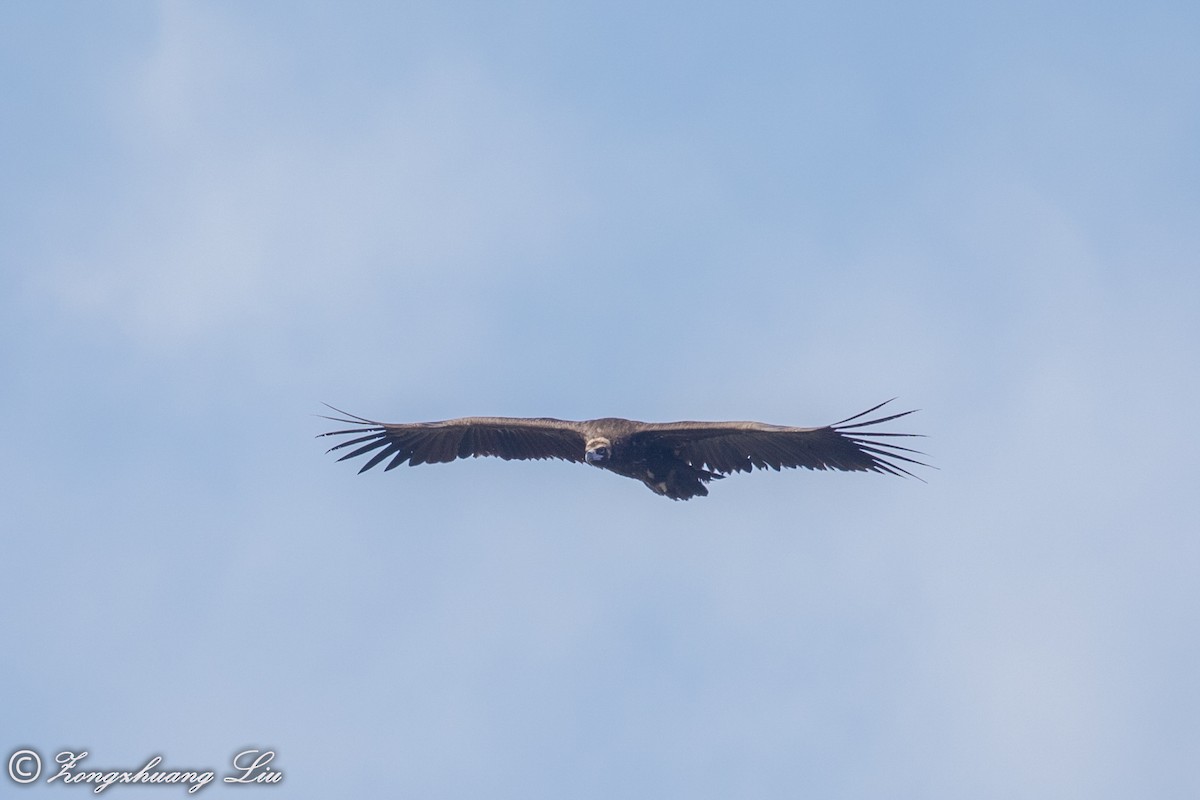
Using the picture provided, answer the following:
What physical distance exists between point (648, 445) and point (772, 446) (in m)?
1.87

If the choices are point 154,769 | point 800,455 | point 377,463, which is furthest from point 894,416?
point 154,769

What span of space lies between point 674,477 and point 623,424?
1.10m

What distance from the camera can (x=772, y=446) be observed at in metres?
22.2

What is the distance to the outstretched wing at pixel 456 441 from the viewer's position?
79.5 feet

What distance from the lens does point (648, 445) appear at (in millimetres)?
22859

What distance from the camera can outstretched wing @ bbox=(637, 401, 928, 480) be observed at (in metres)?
21.2

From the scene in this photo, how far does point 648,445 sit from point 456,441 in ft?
11.6

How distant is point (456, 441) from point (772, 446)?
5.38 meters

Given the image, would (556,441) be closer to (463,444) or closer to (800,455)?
(463,444)

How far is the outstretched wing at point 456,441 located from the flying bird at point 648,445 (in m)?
0.02

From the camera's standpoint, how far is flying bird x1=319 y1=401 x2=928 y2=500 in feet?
70.6

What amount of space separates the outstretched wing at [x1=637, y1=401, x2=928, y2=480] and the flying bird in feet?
0.05

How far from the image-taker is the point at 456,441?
2475 cm

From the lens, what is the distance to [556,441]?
24438 mm
